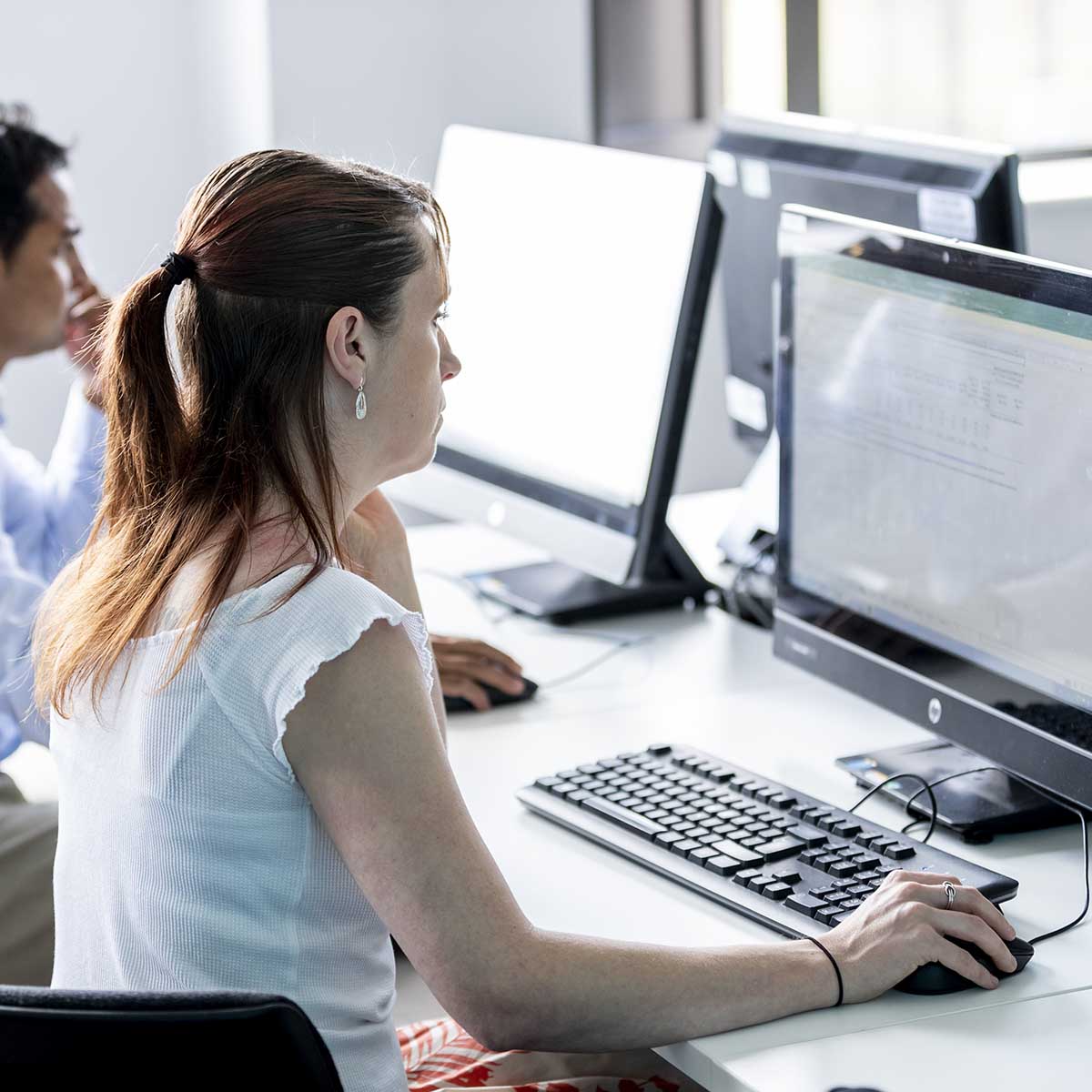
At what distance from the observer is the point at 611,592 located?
6.05 feet

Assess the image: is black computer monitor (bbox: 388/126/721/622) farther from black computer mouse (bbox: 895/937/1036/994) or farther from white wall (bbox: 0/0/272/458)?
white wall (bbox: 0/0/272/458)

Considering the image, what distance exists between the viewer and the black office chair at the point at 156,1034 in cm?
76

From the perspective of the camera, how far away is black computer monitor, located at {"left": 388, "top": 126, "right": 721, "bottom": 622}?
5.25 feet

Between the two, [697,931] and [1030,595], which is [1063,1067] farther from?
[1030,595]

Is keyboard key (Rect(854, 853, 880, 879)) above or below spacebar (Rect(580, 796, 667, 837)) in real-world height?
above

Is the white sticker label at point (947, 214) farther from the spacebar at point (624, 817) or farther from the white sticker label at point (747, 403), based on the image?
the spacebar at point (624, 817)

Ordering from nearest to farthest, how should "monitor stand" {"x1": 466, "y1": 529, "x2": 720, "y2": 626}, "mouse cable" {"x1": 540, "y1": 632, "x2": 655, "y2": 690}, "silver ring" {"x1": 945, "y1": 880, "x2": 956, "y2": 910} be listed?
1. "silver ring" {"x1": 945, "y1": 880, "x2": 956, "y2": 910}
2. "mouse cable" {"x1": 540, "y1": 632, "x2": 655, "y2": 690}
3. "monitor stand" {"x1": 466, "y1": 529, "x2": 720, "y2": 626}

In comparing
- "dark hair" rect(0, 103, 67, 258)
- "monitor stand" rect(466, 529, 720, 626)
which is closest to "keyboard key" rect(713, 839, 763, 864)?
"monitor stand" rect(466, 529, 720, 626)

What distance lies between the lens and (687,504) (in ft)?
7.55

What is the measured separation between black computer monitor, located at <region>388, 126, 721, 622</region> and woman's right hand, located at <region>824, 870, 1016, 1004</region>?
25.6 inches

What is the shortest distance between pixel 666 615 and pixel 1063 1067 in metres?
0.97

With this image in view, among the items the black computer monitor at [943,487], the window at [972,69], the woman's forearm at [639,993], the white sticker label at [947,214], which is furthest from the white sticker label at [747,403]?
the window at [972,69]

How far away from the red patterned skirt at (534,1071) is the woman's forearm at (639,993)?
0.58 ft

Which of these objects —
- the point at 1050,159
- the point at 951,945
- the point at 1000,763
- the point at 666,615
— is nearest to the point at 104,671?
the point at 951,945
